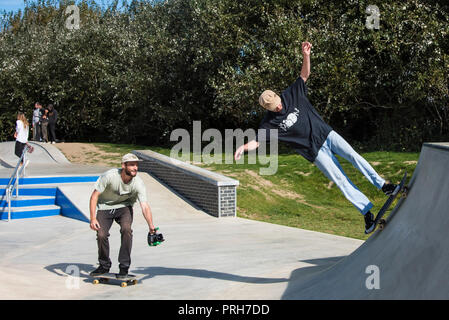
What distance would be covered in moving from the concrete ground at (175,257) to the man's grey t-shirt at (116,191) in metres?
1.06

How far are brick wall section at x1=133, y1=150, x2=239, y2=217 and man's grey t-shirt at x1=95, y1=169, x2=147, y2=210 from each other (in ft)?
21.4

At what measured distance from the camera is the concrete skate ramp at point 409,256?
4.50 meters

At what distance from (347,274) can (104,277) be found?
3.12m

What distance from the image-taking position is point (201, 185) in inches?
556

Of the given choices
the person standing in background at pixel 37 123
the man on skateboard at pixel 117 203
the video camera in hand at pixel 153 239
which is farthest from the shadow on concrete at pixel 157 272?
the person standing in background at pixel 37 123

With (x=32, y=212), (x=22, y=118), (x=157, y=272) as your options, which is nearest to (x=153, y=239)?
(x=157, y=272)

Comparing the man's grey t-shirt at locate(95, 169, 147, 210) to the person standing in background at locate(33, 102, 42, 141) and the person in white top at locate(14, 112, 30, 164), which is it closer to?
the person in white top at locate(14, 112, 30, 164)

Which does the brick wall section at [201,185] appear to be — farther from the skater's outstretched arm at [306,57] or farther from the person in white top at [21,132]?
the skater's outstretched arm at [306,57]

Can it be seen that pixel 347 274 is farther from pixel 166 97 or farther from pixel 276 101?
pixel 166 97

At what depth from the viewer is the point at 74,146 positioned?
24.0 m

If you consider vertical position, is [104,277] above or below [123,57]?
below

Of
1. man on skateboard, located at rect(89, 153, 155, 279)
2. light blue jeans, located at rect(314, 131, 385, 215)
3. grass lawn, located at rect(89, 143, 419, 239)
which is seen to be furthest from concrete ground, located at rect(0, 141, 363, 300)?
grass lawn, located at rect(89, 143, 419, 239)

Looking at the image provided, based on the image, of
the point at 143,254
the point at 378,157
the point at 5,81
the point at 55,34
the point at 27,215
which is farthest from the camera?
the point at 55,34

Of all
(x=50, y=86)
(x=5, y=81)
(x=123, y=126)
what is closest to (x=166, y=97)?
(x=123, y=126)
